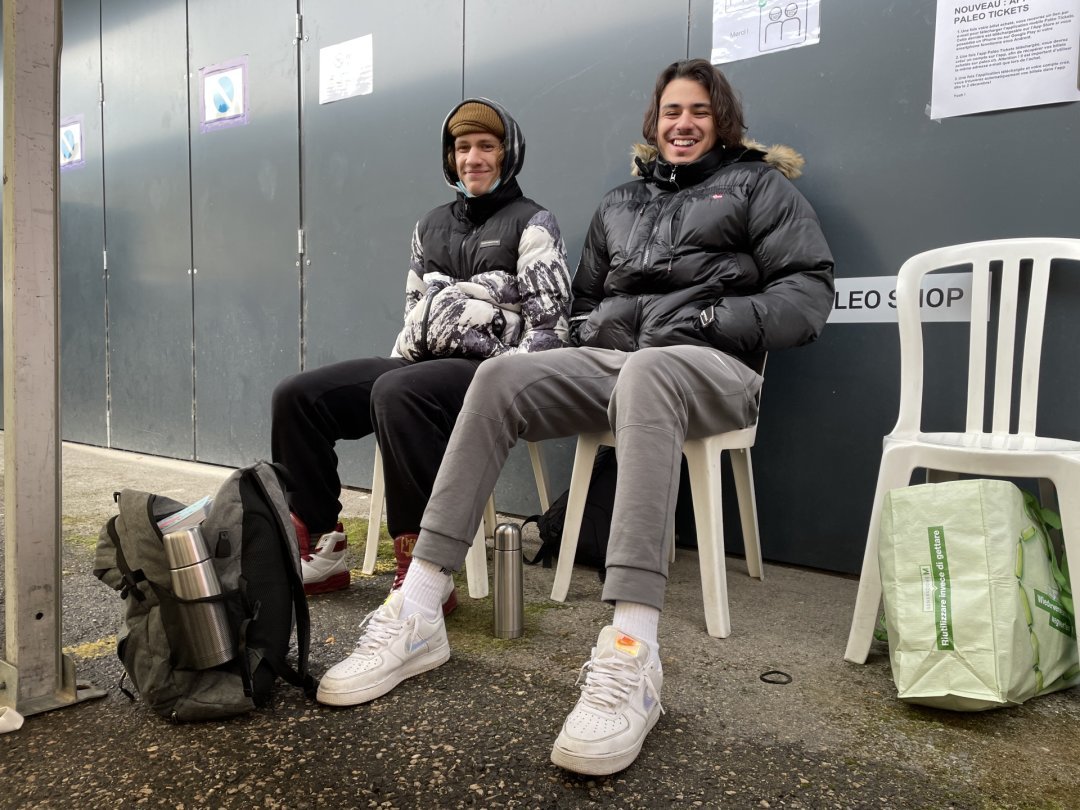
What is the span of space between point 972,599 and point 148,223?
405cm

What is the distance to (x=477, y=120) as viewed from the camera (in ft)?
6.82

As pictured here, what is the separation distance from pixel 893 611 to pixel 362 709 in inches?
35.7

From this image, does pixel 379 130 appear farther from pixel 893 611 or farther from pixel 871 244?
pixel 893 611

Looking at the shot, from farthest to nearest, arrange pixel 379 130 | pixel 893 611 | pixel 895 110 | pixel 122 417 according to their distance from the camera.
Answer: pixel 122 417 < pixel 379 130 < pixel 895 110 < pixel 893 611

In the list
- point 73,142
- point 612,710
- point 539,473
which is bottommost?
point 612,710

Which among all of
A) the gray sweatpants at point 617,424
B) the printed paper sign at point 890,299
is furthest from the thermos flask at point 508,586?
the printed paper sign at point 890,299

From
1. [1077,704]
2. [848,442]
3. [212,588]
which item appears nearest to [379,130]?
[848,442]

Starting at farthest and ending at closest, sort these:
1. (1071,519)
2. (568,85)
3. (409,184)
Answer: (409,184) < (568,85) < (1071,519)

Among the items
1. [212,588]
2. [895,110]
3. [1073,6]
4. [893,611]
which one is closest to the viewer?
[212,588]

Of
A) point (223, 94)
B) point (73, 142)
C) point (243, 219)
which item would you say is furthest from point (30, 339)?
point (73, 142)

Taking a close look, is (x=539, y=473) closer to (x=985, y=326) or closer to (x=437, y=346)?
(x=437, y=346)

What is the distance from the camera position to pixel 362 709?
1.30 m

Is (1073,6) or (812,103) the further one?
(812,103)

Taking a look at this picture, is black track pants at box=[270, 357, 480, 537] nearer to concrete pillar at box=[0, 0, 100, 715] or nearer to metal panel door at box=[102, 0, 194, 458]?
concrete pillar at box=[0, 0, 100, 715]
